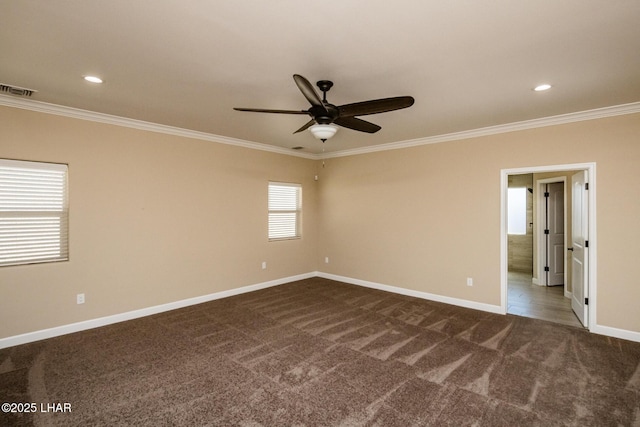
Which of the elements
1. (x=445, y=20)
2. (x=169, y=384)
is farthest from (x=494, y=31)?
(x=169, y=384)

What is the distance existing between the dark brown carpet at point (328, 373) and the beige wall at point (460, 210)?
746 mm

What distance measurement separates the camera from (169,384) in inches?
103

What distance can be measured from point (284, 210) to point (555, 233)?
17.6ft

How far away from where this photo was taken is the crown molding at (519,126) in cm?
355

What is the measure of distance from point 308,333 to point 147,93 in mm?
3157

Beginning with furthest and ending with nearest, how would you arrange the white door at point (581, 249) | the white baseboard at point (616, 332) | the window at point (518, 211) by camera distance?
the window at point (518, 211) → the white door at point (581, 249) → the white baseboard at point (616, 332)

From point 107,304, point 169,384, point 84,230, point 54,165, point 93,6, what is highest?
point 93,6

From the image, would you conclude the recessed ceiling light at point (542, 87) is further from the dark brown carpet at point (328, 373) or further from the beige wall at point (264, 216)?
the dark brown carpet at point (328, 373)

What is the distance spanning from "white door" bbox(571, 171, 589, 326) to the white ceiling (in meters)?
1.10

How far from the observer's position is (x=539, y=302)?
5.00 m

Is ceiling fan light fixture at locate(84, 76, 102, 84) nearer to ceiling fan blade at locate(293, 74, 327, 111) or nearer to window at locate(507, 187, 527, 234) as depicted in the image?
ceiling fan blade at locate(293, 74, 327, 111)

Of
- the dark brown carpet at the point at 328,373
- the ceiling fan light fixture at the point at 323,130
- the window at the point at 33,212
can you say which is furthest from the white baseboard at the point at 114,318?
the ceiling fan light fixture at the point at 323,130

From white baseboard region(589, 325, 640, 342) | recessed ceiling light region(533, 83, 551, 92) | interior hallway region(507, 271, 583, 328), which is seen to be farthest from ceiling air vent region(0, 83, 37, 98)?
white baseboard region(589, 325, 640, 342)

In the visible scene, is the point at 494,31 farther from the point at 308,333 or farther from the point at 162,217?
the point at 162,217
